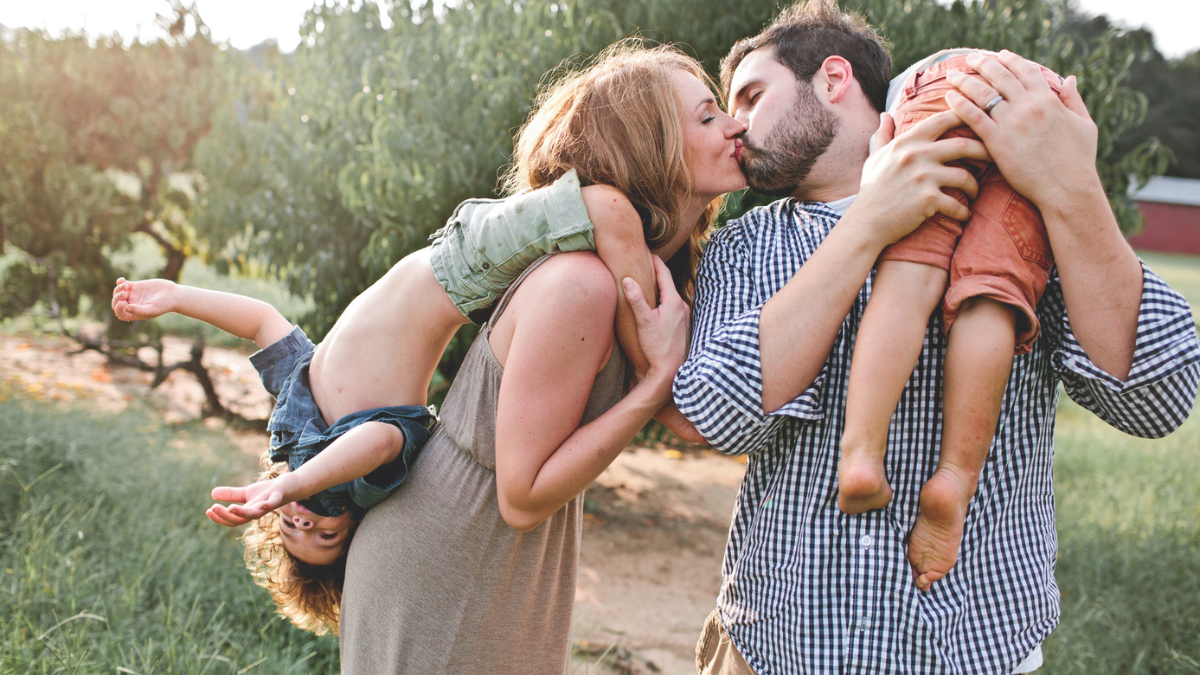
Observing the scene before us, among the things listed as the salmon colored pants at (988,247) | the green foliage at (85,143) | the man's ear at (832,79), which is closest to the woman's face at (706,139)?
the man's ear at (832,79)

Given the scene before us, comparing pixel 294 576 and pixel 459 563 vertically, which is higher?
pixel 459 563

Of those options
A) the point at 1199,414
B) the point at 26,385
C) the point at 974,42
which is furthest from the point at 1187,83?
the point at 26,385

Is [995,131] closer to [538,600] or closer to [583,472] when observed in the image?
[583,472]

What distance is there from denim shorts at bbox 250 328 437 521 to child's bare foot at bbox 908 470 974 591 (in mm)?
1050

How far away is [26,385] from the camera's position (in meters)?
6.62

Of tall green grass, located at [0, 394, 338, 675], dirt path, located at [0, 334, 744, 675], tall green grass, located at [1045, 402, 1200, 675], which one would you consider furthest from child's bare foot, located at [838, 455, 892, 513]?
tall green grass, located at [1045, 402, 1200, 675]

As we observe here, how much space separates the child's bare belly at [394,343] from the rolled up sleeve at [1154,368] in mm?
1246

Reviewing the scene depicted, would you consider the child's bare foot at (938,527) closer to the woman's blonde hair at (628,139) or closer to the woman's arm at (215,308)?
the woman's blonde hair at (628,139)

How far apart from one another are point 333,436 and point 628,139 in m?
0.92

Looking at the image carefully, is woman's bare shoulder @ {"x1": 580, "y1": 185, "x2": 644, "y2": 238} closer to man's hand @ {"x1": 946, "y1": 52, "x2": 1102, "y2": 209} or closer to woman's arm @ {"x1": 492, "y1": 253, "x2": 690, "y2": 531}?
woman's arm @ {"x1": 492, "y1": 253, "x2": 690, "y2": 531}

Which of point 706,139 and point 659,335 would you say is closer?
point 659,335

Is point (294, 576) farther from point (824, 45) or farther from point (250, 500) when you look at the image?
point (824, 45)

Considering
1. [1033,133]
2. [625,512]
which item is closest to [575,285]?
[1033,133]

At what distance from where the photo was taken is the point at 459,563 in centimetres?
164
